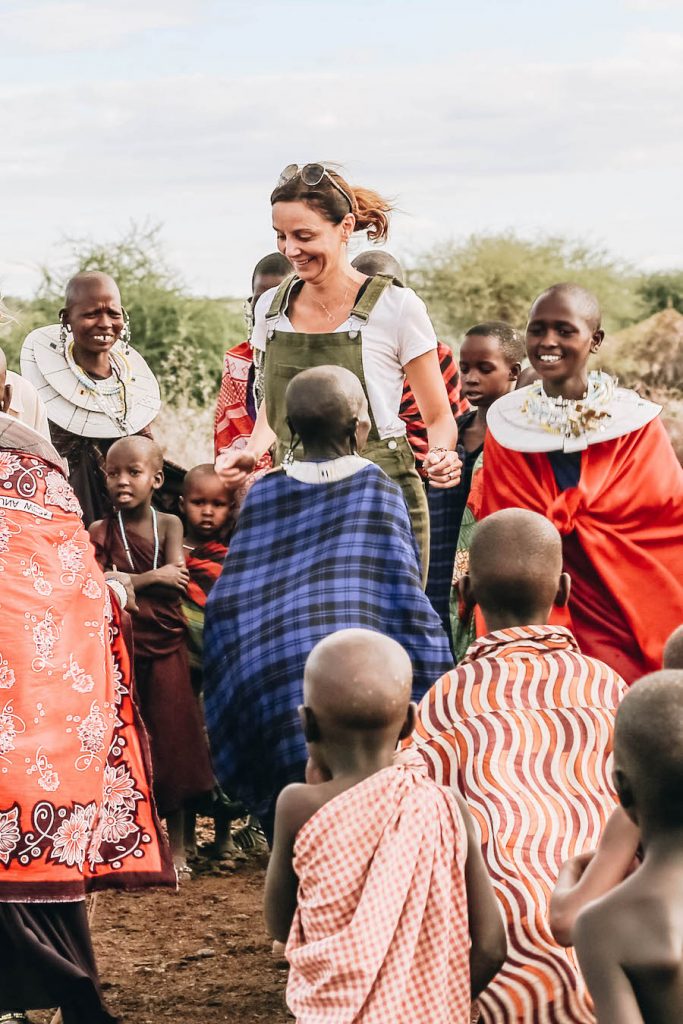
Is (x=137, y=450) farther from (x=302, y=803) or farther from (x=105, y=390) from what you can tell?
(x=302, y=803)

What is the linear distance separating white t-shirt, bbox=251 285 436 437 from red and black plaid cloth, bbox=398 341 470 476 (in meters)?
1.02

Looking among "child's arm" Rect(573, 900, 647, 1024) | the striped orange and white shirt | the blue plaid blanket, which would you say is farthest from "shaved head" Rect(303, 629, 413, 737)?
the blue plaid blanket

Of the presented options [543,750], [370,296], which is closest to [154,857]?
[543,750]

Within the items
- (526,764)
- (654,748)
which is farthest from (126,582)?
(654,748)

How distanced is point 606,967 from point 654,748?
0.37 m

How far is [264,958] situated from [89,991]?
1.19 meters

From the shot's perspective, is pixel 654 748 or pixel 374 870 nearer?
pixel 654 748

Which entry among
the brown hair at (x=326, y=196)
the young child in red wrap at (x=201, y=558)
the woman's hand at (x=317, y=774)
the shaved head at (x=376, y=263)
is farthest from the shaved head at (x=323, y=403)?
the shaved head at (x=376, y=263)

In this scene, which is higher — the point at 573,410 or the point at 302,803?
the point at 573,410

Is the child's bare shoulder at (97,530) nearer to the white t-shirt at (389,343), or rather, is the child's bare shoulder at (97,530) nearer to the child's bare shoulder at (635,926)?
the white t-shirt at (389,343)

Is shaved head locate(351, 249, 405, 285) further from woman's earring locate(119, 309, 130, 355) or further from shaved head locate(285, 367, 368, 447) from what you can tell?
shaved head locate(285, 367, 368, 447)

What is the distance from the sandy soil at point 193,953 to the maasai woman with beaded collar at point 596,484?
158 centimetres

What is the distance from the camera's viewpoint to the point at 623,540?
17.8ft

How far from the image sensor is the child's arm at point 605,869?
3.03 metres
